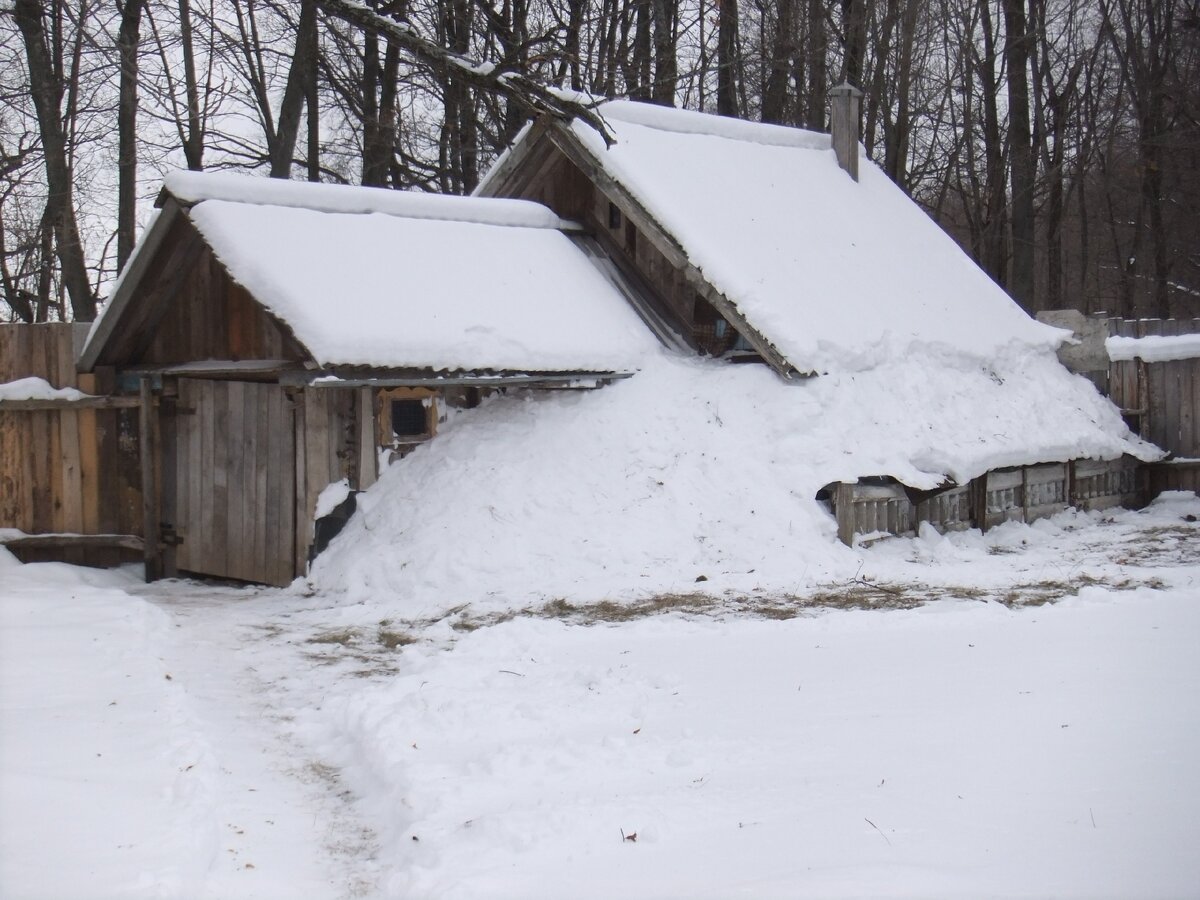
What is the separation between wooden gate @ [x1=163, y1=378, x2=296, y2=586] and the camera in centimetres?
1118

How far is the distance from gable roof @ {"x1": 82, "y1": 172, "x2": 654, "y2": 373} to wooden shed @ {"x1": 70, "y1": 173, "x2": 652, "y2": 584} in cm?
2

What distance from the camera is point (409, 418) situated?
459 inches

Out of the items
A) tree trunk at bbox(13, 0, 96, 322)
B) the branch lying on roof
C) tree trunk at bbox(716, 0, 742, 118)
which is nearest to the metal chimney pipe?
tree trunk at bbox(716, 0, 742, 118)

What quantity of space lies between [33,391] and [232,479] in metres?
2.01

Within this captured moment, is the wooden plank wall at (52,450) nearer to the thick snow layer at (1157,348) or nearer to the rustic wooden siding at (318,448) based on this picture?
the rustic wooden siding at (318,448)

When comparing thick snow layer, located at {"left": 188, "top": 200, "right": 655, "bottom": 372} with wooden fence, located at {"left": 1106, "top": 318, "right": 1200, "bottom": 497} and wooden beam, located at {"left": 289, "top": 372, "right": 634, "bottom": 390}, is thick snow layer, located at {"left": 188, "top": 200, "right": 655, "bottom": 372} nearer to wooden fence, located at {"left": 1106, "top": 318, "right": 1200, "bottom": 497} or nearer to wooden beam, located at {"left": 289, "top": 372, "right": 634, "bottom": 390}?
wooden beam, located at {"left": 289, "top": 372, "right": 634, "bottom": 390}

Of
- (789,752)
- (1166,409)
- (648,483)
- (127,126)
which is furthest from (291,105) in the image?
(789,752)

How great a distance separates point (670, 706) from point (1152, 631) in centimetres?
302

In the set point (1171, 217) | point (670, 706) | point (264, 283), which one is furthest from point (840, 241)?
point (1171, 217)

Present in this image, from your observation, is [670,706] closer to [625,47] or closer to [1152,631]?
[1152,631]

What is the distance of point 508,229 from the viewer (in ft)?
43.8

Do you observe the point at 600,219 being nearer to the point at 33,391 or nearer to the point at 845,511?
the point at 845,511

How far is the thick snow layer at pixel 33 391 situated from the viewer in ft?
37.6

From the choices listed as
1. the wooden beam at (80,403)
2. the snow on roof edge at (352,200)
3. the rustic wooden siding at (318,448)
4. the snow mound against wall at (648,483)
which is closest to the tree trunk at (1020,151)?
the snow mound against wall at (648,483)
